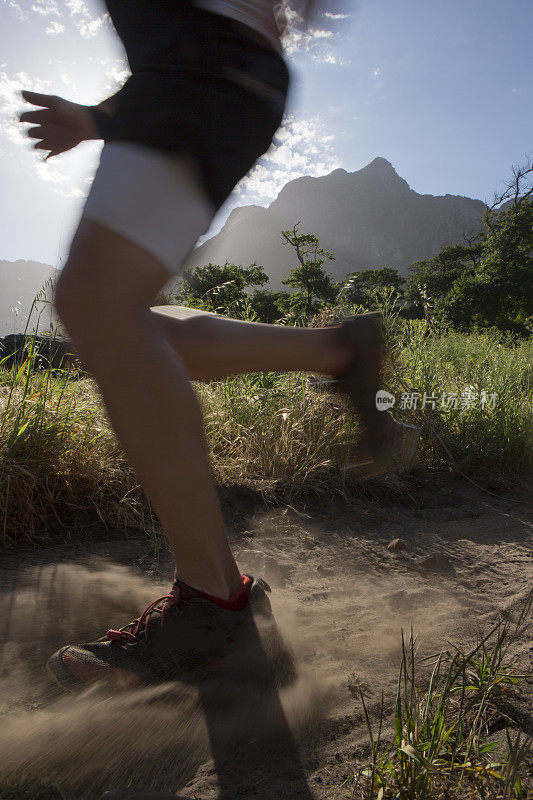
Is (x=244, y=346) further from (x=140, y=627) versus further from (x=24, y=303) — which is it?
(x=24, y=303)

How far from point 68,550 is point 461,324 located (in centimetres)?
2397

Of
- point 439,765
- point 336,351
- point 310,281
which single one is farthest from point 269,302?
point 439,765

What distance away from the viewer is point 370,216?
132m

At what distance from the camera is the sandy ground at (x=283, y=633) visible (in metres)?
0.74

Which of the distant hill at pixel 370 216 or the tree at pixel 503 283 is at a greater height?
the distant hill at pixel 370 216

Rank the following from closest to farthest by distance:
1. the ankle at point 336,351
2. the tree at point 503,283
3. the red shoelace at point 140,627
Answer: the red shoelace at point 140,627
the ankle at point 336,351
the tree at point 503,283

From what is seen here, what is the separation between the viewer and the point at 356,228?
130750mm

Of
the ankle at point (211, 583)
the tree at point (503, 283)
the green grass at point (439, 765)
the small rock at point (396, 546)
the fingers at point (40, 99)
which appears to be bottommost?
the small rock at point (396, 546)

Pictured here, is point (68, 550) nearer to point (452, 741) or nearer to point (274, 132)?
point (452, 741)

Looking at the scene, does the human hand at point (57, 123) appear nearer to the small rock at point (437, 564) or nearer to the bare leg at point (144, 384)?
the bare leg at point (144, 384)

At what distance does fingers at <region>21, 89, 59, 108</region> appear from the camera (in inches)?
47.2

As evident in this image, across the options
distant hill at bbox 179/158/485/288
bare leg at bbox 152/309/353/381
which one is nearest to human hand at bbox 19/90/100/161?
bare leg at bbox 152/309/353/381

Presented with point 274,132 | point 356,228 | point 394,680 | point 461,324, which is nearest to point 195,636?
point 394,680

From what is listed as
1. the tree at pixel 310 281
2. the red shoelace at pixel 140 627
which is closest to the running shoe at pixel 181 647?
the red shoelace at pixel 140 627
